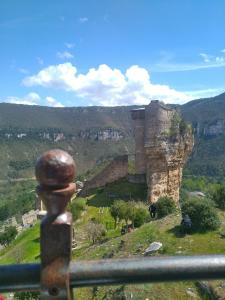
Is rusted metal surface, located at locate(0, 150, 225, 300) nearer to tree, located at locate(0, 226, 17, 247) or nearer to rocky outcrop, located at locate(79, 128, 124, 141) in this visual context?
tree, located at locate(0, 226, 17, 247)

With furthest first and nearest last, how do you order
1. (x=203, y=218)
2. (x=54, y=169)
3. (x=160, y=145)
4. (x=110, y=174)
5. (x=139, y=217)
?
(x=110, y=174), (x=160, y=145), (x=139, y=217), (x=203, y=218), (x=54, y=169)

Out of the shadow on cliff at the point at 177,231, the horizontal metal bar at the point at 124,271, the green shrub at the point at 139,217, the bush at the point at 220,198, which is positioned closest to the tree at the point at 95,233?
the green shrub at the point at 139,217

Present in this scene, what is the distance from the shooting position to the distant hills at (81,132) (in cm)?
12556

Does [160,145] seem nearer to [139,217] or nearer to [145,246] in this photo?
[139,217]

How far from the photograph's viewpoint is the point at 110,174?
36.9 meters

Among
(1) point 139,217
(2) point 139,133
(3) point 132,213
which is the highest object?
(2) point 139,133

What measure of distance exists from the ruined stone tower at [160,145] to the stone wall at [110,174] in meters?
3.88

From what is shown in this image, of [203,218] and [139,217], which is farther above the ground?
[203,218]

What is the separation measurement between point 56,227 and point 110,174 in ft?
115

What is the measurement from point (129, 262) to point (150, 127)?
94.6ft

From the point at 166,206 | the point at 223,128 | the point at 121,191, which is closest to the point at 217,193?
the point at 166,206

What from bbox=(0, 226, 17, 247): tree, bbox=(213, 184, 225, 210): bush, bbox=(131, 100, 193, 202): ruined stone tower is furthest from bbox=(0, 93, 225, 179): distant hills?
bbox=(213, 184, 225, 210): bush

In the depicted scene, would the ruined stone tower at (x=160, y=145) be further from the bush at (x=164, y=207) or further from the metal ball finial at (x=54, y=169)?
the metal ball finial at (x=54, y=169)

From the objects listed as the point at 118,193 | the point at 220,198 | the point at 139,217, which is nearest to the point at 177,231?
the point at 139,217
